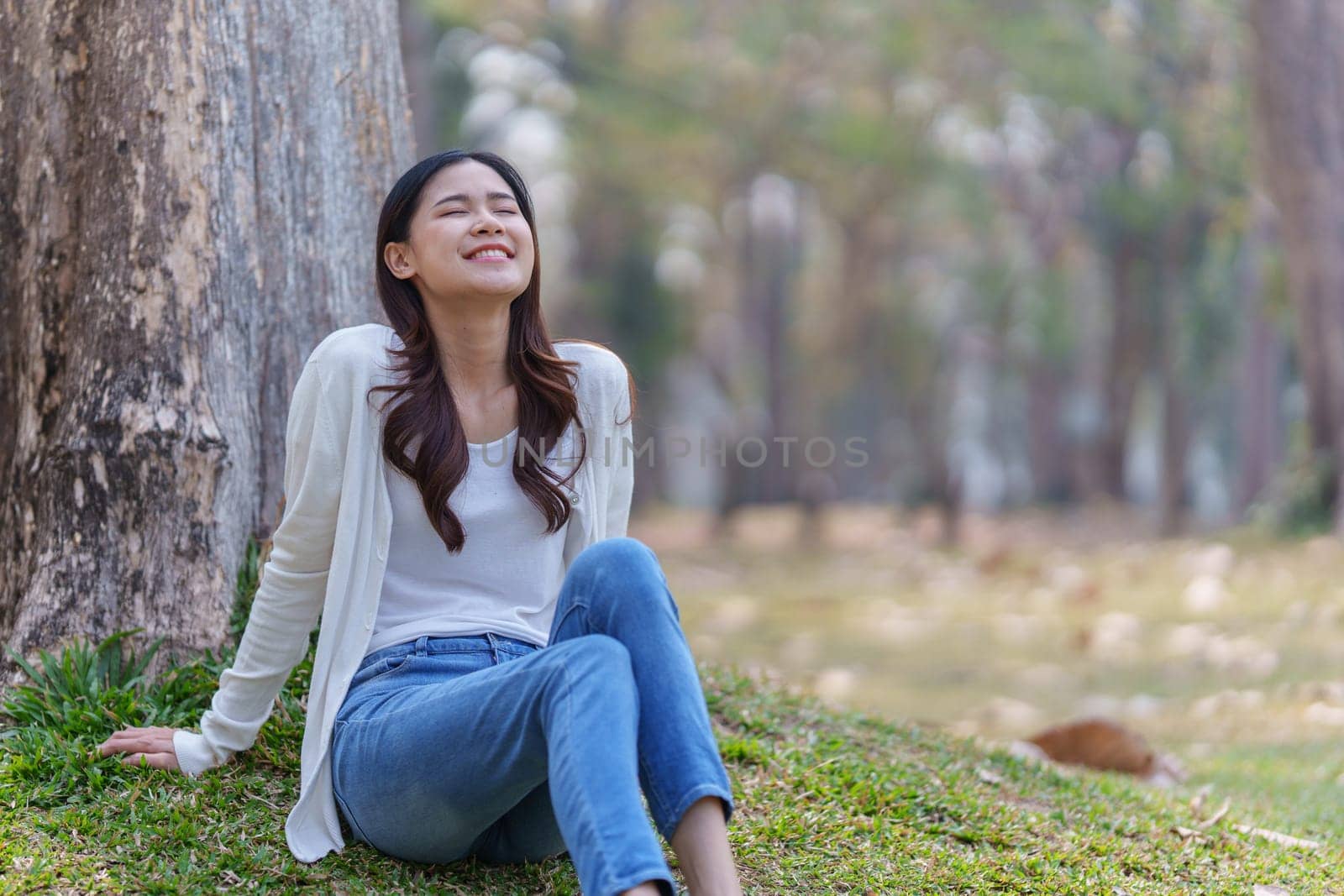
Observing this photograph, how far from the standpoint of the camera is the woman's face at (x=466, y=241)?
2883mm

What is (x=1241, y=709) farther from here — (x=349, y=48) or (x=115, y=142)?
(x=115, y=142)

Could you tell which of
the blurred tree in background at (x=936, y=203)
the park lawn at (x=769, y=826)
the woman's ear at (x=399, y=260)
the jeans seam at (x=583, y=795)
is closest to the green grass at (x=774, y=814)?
the park lawn at (x=769, y=826)

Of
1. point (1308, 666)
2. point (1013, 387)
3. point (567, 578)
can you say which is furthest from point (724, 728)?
point (1013, 387)

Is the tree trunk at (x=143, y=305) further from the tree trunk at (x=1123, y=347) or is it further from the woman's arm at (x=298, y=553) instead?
the tree trunk at (x=1123, y=347)

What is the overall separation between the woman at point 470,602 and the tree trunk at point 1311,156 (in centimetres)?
853

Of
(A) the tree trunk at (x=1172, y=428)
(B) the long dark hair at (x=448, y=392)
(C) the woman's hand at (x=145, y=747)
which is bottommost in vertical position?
(A) the tree trunk at (x=1172, y=428)

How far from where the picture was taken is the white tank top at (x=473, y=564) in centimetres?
282

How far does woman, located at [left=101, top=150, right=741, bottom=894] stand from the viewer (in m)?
2.40

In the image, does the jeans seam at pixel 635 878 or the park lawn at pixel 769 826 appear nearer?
the jeans seam at pixel 635 878

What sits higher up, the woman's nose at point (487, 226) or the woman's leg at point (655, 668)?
the woman's nose at point (487, 226)

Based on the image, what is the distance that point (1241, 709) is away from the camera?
632 cm

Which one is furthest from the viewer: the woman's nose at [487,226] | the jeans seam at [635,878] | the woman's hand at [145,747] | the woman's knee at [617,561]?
the woman's hand at [145,747]

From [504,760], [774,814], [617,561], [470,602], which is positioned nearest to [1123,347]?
[774,814]

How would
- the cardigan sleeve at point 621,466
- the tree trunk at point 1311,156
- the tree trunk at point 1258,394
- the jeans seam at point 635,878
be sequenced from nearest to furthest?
the jeans seam at point 635,878
the cardigan sleeve at point 621,466
the tree trunk at point 1311,156
the tree trunk at point 1258,394
